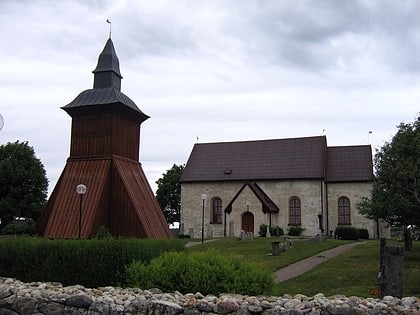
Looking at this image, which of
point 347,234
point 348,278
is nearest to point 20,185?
point 347,234

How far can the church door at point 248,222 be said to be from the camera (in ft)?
128

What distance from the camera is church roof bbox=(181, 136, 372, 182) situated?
1597 inches

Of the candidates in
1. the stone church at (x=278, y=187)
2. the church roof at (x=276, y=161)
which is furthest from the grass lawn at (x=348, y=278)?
the church roof at (x=276, y=161)

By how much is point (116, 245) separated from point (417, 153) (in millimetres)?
13014

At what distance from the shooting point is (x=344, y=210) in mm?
39938

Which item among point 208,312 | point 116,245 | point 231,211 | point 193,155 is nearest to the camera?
point 208,312

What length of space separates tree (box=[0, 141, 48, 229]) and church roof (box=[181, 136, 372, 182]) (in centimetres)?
1408

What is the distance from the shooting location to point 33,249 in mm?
12289

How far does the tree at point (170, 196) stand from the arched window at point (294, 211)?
2080 cm

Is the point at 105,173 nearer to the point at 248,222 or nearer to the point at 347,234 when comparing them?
the point at 248,222

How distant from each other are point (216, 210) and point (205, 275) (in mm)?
35845

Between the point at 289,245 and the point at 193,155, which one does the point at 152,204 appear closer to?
the point at 289,245

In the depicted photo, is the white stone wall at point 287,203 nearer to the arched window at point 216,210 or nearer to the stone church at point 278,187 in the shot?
the stone church at point 278,187

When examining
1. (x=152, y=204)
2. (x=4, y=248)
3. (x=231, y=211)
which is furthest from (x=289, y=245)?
(x=4, y=248)
